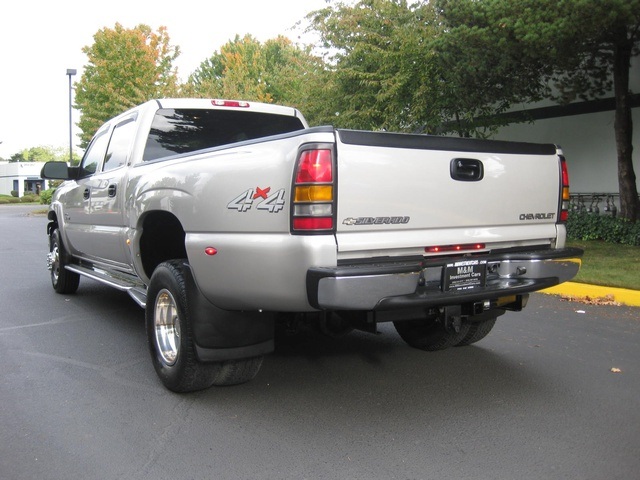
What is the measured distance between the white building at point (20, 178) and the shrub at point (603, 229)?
76.9 metres

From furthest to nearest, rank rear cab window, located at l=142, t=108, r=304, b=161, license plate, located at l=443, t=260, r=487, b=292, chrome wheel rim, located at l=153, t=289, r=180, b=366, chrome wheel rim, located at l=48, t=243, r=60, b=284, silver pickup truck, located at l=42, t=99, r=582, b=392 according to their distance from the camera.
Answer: chrome wheel rim, located at l=48, t=243, r=60, b=284
rear cab window, located at l=142, t=108, r=304, b=161
chrome wheel rim, located at l=153, t=289, r=180, b=366
license plate, located at l=443, t=260, r=487, b=292
silver pickup truck, located at l=42, t=99, r=582, b=392

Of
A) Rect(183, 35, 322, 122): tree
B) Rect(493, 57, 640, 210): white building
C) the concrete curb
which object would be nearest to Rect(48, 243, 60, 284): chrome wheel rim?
the concrete curb

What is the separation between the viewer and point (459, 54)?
38.6 feet

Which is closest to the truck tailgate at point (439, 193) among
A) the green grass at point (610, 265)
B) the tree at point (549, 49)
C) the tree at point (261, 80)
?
the green grass at point (610, 265)

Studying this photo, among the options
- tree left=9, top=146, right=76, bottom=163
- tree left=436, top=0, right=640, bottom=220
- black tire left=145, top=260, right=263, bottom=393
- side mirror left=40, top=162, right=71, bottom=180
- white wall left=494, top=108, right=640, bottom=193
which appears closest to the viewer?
black tire left=145, top=260, right=263, bottom=393

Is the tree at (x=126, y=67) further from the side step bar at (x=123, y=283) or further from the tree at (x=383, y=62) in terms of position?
the side step bar at (x=123, y=283)

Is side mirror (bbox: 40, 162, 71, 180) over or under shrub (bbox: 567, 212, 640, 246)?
over

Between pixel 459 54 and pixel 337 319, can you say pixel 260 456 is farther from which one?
pixel 459 54

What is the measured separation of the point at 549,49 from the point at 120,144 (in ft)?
26.0

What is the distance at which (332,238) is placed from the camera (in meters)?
3.10

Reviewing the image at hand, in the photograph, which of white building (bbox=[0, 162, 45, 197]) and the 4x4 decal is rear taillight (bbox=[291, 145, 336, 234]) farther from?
white building (bbox=[0, 162, 45, 197])

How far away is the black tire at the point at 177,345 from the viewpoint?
3713 mm

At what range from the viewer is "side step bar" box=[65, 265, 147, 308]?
4613 millimetres

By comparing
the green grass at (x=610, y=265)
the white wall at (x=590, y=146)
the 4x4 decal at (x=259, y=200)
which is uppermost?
the white wall at (x=590, y=146)
